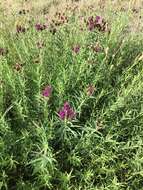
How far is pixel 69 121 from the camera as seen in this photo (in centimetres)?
217

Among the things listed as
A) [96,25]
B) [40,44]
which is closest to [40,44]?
[40,44]

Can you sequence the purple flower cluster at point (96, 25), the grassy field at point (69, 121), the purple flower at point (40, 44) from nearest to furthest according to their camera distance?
the grassy field at point (69, 121) < the purple flower at point (40, 44) < the purple flower cluster at point (96, 25)

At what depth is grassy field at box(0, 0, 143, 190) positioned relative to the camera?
7.32 ft

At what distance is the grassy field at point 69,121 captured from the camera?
7.32ft

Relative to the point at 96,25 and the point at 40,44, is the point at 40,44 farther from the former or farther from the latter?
the point at 96,25

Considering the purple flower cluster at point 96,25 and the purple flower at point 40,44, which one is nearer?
the purple flower at point 40,44

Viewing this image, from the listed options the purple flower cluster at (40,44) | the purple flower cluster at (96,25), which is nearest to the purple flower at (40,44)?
the purple flower cluster at (40,44)

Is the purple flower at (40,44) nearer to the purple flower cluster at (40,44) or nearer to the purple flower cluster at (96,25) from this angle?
the purple flower cluster at (40,44)

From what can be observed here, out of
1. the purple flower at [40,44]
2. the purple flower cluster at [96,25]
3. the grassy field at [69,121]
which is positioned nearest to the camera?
the grassy field at [69,121]

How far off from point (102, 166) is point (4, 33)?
159cm

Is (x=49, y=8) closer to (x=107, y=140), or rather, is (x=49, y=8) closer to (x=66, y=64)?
(x=66, y=64)

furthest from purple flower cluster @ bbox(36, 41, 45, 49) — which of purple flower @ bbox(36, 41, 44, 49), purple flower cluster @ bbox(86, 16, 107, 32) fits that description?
purple flower cluster @ bbox(86, 16, 107, 32)

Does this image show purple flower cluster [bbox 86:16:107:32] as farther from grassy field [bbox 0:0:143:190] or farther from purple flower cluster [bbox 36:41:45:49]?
purple flower cluster [bbox 36:41:45:49]

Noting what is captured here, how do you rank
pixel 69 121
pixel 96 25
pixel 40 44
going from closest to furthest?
pixel 69 121 < pixel 40 44 < pixel 96 25
